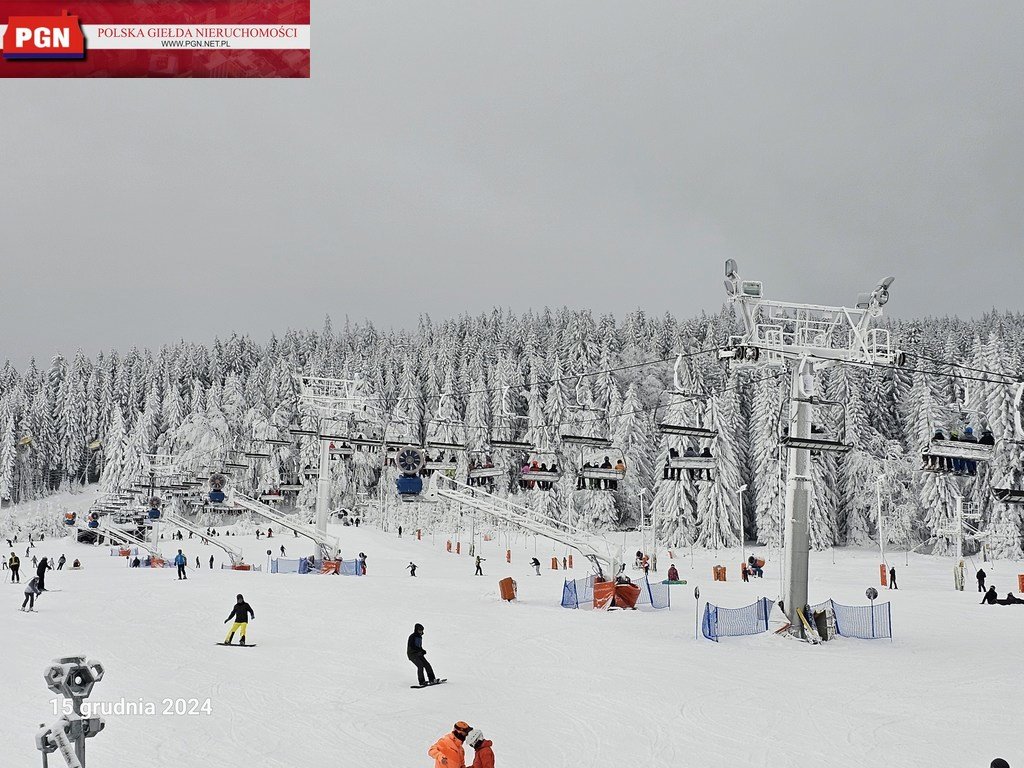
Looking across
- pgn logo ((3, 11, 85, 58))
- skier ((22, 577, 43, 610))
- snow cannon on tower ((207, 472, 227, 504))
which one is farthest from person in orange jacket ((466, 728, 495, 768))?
snow cannon on tower ((207, 472, 227, 504))

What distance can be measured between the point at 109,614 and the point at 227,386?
108 metres

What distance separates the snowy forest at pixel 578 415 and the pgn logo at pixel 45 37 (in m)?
20.5

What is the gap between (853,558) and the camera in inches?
2621

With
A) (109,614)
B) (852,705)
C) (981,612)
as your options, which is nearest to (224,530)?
(109,614)

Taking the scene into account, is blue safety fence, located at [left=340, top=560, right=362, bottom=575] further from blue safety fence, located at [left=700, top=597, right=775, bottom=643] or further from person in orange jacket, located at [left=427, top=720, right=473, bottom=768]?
person in orange jacket, located at [left=427, top=720, right=473, bottom=768]

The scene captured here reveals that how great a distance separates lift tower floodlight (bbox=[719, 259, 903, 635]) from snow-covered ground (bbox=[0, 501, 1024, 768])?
231 centimetres

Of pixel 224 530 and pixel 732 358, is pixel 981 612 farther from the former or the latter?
pixel 224 530

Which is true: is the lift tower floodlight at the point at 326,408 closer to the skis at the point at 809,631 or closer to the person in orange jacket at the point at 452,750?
the skis at the point at 809,631

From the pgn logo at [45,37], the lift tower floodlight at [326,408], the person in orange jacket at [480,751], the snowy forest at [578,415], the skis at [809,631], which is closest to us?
the person in orange jacket at [480,751]

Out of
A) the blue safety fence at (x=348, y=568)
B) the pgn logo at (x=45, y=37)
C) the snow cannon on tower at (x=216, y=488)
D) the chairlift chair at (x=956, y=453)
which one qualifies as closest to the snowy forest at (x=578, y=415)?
the snow cannon on tower at (x=216, y=488)

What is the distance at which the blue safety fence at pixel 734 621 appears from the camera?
2230cm

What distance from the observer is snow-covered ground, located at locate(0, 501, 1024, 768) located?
40.1ft

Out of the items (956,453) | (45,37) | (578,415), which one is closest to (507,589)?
(956,453)

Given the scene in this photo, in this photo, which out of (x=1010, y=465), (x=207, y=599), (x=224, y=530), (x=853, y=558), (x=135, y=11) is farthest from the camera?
(x=224, y=530)
